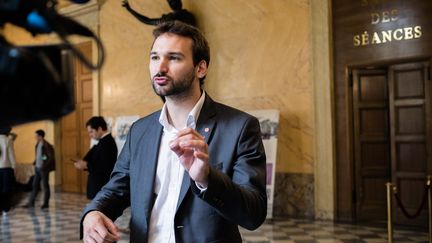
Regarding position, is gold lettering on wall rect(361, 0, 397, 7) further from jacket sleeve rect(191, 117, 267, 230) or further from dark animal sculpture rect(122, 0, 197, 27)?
jacket sleeve rect(191, 117, 267, 230)

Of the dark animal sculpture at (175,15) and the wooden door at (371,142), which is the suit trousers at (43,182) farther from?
the wooden door at (371,142)

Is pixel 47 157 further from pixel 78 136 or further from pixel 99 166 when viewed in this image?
pixel 99 166

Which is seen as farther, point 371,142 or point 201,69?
point 371,142

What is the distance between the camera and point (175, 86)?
1.81 m

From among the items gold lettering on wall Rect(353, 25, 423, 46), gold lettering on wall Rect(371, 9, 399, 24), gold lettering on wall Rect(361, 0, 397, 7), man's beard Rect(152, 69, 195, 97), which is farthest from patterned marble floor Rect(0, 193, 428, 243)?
man's beard Rect(152, 69, 195, 97)

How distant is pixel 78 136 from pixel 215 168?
41.5 ft

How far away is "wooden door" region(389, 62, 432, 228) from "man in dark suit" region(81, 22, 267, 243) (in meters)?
6.47

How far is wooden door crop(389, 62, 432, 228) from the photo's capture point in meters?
7.61

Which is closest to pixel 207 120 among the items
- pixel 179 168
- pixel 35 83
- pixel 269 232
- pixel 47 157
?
pixel 179 168

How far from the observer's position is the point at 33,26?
0.64 meters

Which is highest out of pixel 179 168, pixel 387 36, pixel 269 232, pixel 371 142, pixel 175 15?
pixel 175 15

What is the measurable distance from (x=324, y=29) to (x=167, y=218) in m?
7.23

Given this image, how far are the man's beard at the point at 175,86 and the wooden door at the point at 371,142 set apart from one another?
7.01 metres

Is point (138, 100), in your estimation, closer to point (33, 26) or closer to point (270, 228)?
point (270, 228)
